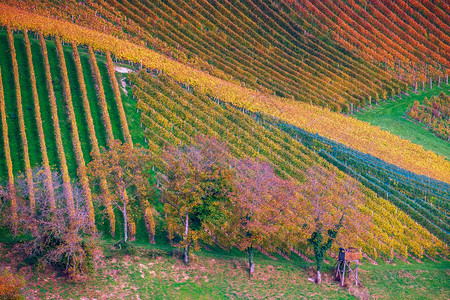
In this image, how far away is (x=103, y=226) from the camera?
168ft

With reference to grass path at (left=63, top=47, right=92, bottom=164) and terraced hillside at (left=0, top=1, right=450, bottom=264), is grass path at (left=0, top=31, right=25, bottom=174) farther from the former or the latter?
grass path at (left=63, top=47, right=92, bottom=164)

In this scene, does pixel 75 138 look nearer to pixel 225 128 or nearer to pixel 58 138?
pixel 58 138

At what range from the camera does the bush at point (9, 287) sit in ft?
111

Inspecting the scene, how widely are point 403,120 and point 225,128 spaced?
44487mm

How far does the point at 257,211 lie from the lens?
1874 inches

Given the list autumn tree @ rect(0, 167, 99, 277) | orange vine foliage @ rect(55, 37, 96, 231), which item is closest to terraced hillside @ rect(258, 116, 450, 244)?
orange vine foliage @ rect(55, 37, 96, 231)

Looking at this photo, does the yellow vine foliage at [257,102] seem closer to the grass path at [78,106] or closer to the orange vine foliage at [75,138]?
the orange vine foliage at [75,138]

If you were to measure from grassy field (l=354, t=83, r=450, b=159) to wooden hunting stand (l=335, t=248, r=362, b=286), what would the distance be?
44.7 m

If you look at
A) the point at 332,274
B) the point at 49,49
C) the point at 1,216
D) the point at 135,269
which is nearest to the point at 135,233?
the point at 135,269

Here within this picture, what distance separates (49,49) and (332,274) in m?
58.5

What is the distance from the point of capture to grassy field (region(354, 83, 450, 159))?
8900cm

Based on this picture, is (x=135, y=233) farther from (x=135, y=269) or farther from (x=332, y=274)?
(x=332, y=274)

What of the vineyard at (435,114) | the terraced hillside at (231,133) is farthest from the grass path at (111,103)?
the vineyard at (435,114)

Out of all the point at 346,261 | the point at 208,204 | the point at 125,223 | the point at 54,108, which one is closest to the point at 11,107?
the point at 54,108
